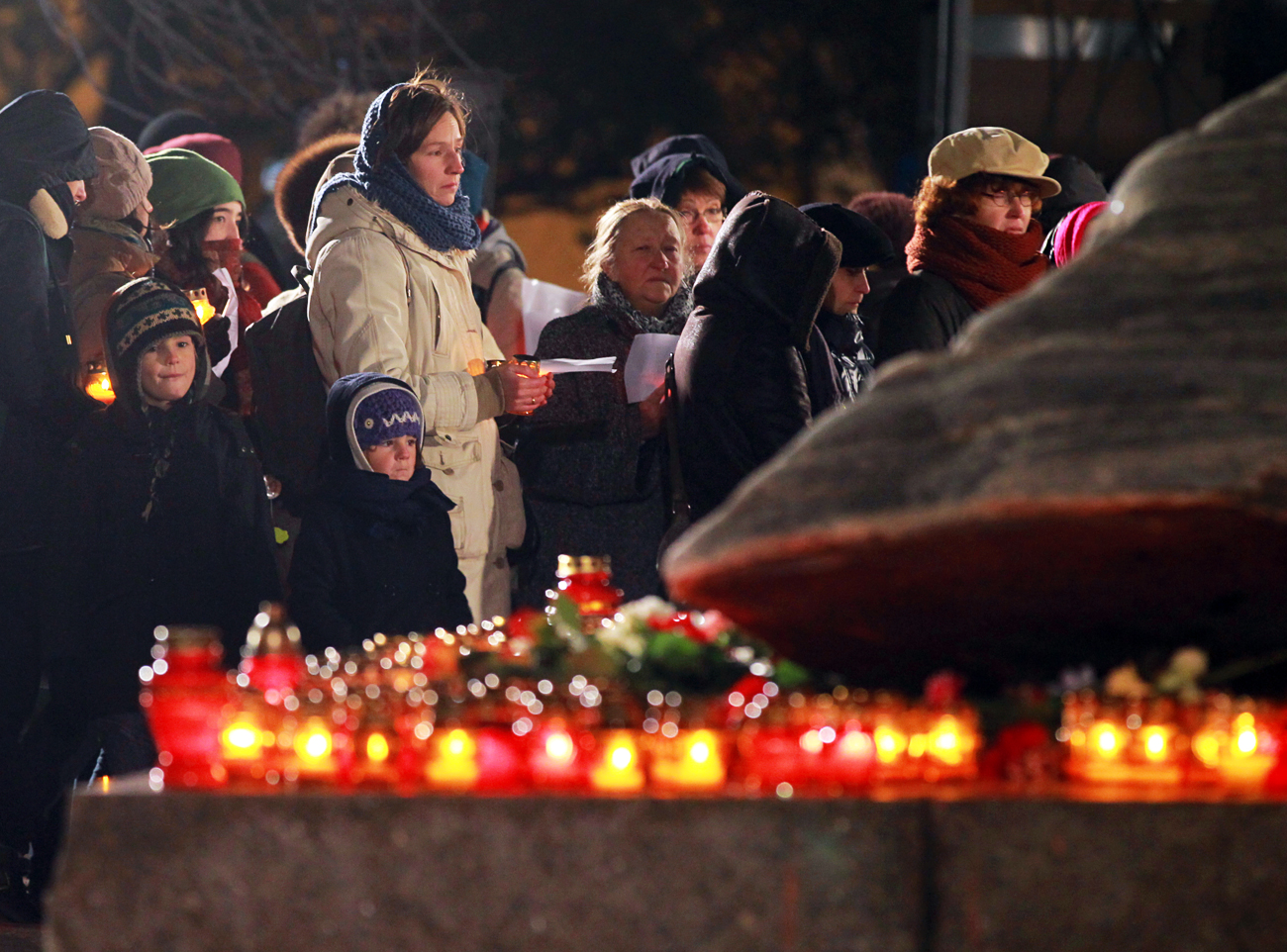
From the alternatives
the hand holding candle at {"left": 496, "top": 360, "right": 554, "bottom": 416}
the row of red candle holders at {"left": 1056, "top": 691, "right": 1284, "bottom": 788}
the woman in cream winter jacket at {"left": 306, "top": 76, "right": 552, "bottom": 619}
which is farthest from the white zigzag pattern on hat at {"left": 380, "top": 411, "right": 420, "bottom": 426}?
the row of red candle holders at {"left": 1056, "top": 691, "right": 1284, "bottom": 788}

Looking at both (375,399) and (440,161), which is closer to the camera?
(375,399)

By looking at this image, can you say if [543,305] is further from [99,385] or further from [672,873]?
[672,873]

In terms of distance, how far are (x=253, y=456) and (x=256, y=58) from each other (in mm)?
4964

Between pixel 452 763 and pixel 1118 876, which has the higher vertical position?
pixel 452 763

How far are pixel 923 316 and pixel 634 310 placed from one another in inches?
36.7

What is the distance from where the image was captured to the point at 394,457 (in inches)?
208

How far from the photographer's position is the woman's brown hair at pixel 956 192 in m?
6.07

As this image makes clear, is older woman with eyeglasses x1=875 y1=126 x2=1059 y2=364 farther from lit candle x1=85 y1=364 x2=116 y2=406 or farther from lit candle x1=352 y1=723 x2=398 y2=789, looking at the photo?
lit candle x1=352 y1=723 x2=398 y2=789

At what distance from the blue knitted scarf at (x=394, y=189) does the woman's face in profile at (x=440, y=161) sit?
0.03 metres

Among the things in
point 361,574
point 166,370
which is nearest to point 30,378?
point 166,370

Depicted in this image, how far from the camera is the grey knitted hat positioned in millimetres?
6332

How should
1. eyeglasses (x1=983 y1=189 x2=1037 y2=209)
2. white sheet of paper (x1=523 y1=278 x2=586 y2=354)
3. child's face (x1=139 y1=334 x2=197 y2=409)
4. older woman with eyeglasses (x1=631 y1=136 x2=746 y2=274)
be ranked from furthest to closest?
white sheet of paper (x1=523 y1=278 x2=586 y2=354) → older woman with eyeglasses (x1=631 y1=136 x2=746 y2=274) → eyeglasses (x1=983 y1=189 x2=1037 y2=209) → child's face (x1=139 y1=334 x2=197 y2=409)

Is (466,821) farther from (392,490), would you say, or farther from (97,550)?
(97,550)

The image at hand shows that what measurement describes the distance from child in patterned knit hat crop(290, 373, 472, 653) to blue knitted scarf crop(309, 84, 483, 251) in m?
0.63
